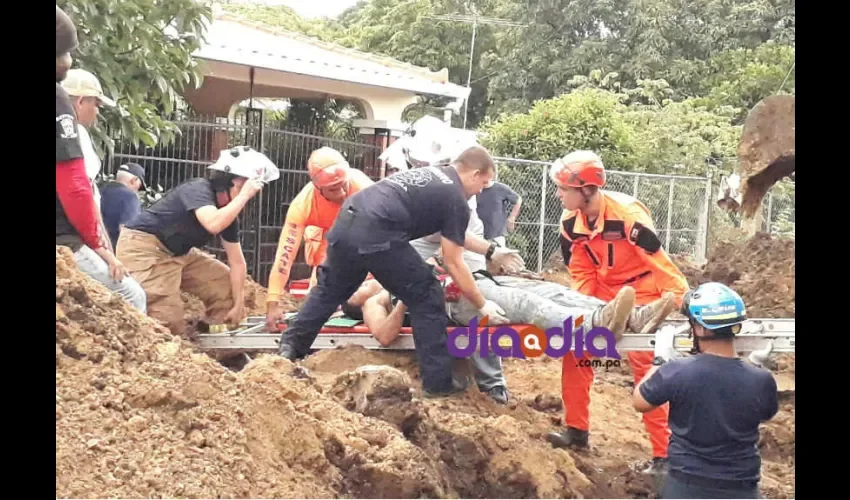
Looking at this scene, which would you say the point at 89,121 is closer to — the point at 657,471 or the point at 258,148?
the point at 657,471

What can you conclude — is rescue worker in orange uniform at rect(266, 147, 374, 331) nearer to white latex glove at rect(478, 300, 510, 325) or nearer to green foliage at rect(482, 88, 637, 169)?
white latex glove at rect(478, 300, 510, 325)

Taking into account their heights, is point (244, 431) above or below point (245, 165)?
below

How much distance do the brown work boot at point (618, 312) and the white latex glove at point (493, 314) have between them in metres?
0.54

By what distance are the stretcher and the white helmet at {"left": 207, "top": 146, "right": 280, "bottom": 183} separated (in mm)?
953

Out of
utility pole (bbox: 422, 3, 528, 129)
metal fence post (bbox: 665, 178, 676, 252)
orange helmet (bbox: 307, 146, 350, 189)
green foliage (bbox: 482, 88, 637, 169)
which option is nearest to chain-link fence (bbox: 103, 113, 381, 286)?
orange helmet (bbox: 307, 146, 350, 189)

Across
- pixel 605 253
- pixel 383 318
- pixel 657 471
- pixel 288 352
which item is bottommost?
pixel 657 471

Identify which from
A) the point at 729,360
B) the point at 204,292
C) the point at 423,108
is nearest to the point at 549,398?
the point at 204,292

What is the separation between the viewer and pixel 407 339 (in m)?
5.70

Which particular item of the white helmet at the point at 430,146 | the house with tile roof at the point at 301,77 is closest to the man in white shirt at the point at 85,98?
the white helmet at the point at 430,146

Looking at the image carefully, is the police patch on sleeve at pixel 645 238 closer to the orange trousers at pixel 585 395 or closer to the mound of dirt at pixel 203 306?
the orange trousers at pixel 585 395

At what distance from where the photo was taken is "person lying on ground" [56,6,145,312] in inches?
168

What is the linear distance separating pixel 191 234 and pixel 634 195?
8470 mm

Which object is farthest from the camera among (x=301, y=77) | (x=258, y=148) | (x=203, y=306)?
(x=301, y=77)

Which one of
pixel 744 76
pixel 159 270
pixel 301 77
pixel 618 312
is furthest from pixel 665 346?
pixel 744 76
